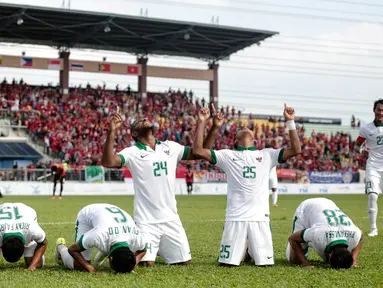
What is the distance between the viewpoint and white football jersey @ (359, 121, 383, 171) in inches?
539

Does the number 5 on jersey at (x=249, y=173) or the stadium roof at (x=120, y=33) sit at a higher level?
the stadium roof at (x=120, y=33)

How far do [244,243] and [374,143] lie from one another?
5918mm

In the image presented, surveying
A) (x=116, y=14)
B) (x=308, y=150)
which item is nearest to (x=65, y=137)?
(x=116, y=14)

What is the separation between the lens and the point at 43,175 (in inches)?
1524

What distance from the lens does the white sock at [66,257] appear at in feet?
28.4

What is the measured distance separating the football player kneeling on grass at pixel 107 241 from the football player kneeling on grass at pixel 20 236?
0.41m

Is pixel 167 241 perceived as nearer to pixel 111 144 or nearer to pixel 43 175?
pixel 111 144

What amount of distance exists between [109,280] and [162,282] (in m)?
0.62

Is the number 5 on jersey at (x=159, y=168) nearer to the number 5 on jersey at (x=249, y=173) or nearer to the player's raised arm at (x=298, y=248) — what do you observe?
the number 5 on jersey at (x=249, y=173)

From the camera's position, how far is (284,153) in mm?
9234

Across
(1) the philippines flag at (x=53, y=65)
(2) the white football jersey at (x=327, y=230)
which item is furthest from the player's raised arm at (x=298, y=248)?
(1) the philippines flag at (x=53, y=65)

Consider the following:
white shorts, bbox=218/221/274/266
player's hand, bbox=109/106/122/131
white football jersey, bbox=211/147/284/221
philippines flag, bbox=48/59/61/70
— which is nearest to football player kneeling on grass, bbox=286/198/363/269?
white shorts, bbox=218/221/274/266

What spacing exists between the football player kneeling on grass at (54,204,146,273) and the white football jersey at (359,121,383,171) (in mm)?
6913

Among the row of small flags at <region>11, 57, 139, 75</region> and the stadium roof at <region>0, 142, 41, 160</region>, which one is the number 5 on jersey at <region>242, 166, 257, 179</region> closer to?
the stadium roof at <region>0, 142, 41, 160</region>
